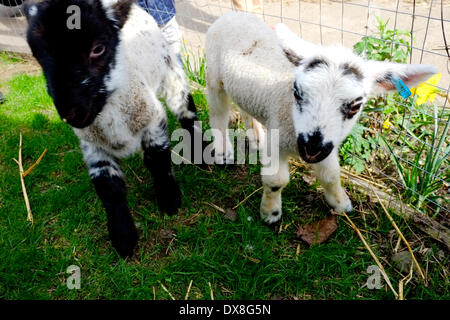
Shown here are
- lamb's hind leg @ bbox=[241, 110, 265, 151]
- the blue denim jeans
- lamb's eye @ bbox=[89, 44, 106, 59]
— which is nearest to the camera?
lamb's eye @ bbox=[89, 44, 106, 59]

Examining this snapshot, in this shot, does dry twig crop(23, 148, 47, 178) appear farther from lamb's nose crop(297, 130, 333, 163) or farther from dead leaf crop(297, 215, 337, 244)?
lamb's nose crop(297, 130, 333, 163)

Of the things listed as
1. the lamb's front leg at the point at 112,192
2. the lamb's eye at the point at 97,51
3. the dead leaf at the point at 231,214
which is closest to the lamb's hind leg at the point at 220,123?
the dead leaf at the point at 231,214

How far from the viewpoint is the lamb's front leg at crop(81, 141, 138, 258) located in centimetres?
269

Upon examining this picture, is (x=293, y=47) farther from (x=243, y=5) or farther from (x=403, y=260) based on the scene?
(x=243, y=5)

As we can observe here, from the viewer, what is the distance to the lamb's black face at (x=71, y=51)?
192 centimetres

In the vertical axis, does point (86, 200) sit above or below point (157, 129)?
below

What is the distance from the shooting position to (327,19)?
5.37 metres

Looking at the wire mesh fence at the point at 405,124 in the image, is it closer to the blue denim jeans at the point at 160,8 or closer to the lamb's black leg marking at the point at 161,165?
the blue denim jeans at the point at 160,8

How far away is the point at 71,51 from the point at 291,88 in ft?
4.57

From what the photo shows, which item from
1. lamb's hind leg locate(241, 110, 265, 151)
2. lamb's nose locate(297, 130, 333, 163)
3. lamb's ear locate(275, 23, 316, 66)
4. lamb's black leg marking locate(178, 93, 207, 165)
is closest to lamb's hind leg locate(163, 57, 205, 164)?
lamb's black leg marking locate(178, 93, 207, 165)
